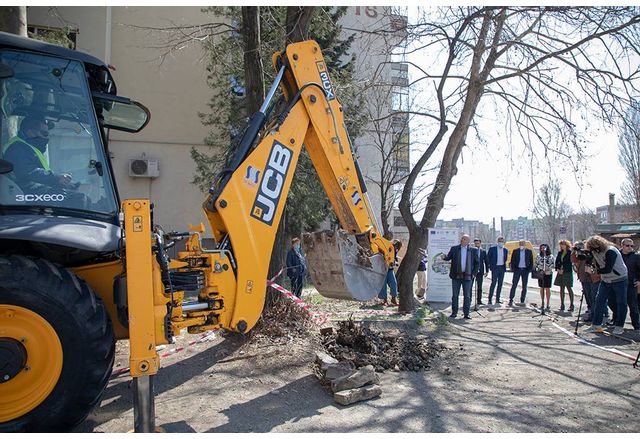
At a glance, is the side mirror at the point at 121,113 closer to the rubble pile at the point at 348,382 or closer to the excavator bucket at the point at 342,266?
the excavator bucket at the point at 342,266

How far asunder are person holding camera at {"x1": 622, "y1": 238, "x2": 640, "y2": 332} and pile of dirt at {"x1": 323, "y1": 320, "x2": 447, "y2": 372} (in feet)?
15.3

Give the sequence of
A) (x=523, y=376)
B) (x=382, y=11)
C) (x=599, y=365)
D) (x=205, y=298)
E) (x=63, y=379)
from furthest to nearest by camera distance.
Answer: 1. (x=382, y=11)
2. (x=599, y=365)
3. (x=523, y=376)
4. (x=205, y=298)
5. (x=63, y=379)

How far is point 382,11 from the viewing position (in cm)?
1027

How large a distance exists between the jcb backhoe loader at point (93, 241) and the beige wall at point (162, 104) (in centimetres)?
1348

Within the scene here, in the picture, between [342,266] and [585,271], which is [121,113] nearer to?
[342,266]

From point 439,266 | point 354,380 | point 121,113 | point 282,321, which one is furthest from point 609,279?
point 121,113

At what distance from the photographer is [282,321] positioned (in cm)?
686

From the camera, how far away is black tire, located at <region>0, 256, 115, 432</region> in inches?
133

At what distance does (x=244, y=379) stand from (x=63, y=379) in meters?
2.28

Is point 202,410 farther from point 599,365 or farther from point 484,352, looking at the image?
point 599,365

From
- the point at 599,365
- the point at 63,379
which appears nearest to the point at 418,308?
the point at 599,365

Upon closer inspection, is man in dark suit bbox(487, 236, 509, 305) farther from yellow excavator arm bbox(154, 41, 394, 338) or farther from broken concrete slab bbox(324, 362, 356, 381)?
broken concrete slab bbox(324, 362, 356, 381)

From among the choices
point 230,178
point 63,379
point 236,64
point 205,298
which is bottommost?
point 63,379

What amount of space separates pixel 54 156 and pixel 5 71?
28.0 inches
